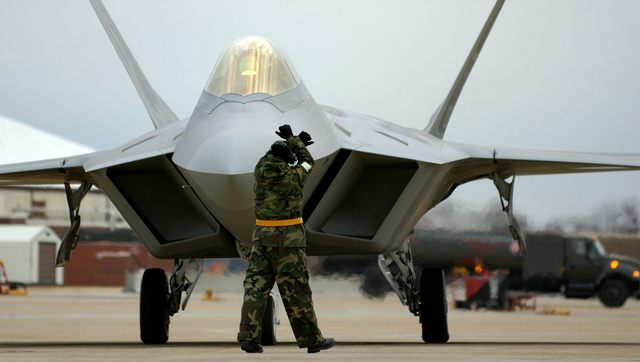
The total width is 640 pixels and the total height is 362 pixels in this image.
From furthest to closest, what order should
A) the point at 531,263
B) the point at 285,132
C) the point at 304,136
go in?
the point at 531,263 → the point at 304,136 → the point at 285,132

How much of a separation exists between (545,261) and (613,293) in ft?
6.64

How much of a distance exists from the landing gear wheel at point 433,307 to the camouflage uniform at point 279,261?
117 inches

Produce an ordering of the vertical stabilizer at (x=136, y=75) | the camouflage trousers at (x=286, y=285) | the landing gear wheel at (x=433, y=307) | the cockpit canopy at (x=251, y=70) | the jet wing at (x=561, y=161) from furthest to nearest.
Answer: the vertical stabilizer at (x=136, y=75) → the landing gear wheel at (x=433, y=307) → the jet wing at (x=561, y=161) → the cockpit canopy at (x=251, y=70) → the camouflage trousers at (x=286, y=285)

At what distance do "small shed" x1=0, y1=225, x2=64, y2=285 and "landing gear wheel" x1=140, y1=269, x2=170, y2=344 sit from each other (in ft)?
83.7

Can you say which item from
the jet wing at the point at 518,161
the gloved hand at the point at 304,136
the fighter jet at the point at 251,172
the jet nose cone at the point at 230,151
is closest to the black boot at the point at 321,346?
the fighter jet at the point at 251,172

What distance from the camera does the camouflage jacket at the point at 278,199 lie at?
529 centimetres

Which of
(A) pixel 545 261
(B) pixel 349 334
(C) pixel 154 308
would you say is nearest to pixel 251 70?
(C) pixel 154 308

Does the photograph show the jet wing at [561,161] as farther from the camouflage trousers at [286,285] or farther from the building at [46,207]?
the building at [46,207]

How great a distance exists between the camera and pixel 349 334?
1070 centimetres

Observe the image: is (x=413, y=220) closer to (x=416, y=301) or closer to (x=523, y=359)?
(x=416, y=301)

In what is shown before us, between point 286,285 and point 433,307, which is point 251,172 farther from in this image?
point 433,307

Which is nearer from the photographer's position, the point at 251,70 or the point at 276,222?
the point at 276,222

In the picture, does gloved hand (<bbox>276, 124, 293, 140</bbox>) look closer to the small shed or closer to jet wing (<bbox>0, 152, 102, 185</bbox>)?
jet wing (<bbox>0, 152, 102, 185</bbox>)

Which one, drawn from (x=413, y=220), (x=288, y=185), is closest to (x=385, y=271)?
(x=413, y=220)
